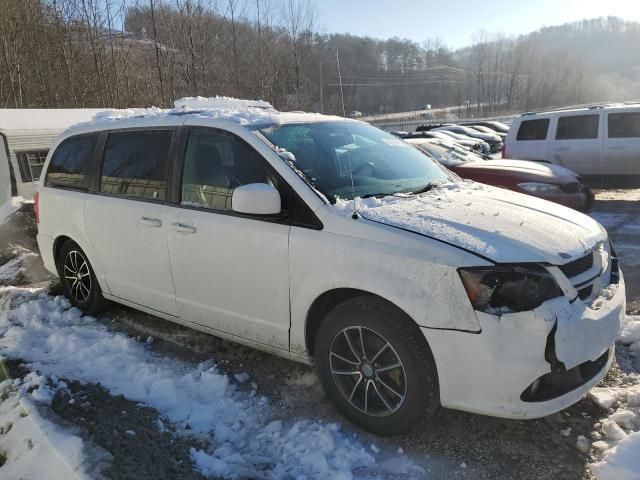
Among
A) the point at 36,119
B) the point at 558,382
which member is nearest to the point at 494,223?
the point at 558,382

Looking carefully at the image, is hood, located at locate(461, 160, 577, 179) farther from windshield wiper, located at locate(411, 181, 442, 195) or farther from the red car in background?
windshield wiper, located at locate(411, 181, 442, 195)

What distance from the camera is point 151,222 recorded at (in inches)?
149

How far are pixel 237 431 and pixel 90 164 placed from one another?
2.80m

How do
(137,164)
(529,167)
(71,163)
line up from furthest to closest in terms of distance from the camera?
(529,167), (71,163), (137,164)

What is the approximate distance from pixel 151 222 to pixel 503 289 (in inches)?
99.3

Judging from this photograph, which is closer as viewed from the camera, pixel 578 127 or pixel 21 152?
pixel 21 152

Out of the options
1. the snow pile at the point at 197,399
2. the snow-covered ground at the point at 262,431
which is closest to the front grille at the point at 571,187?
the snow-covered ground at the point at 262,431

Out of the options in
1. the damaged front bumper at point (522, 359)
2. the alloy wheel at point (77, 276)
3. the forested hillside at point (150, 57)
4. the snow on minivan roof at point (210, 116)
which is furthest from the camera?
the forested hillside at point (150, 57)

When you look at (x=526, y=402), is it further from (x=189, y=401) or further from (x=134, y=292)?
(x=134, y=292)

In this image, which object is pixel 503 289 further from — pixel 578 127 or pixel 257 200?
pixel 578 127

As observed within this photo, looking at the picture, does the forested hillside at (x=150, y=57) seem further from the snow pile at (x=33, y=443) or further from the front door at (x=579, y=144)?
the snow pile at (x=33, y=443)

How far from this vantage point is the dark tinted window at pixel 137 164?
12.6 ft

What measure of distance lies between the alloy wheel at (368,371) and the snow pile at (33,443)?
1.40 metres

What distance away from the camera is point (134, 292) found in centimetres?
417
